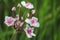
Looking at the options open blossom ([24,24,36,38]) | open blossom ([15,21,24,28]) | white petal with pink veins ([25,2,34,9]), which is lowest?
open blossom ([24,24,36,38])

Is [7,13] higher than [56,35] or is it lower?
higher

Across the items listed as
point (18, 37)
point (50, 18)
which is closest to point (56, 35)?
point (50, 18)

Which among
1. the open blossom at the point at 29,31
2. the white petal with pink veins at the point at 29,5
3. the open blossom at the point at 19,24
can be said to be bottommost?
the open blossom at the point at 29,31

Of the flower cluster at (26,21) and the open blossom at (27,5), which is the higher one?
the open blossom at (27,5)

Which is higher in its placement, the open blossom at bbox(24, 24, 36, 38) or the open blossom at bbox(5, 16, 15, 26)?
the open blossom at bbox(5, 16, 15, 26)

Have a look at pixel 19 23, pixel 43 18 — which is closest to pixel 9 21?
pixel 19 23

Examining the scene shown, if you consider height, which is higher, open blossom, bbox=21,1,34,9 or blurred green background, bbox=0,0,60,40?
open blossom, bbox=21,1,34,9

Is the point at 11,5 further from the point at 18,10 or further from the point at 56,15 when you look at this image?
the point at 56,15

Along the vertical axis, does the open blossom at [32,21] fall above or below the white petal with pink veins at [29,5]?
below

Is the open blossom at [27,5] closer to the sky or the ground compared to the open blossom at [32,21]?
closer to the sky
